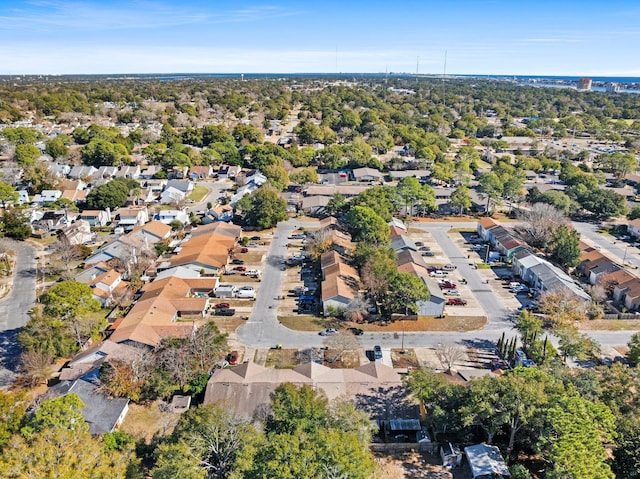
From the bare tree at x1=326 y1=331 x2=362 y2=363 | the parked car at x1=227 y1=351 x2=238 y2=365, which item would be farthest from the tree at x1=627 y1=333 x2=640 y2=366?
the parked car at x1=227 y1=351 x2=238 y2=365

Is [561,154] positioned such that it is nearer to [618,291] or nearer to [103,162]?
[618,291]

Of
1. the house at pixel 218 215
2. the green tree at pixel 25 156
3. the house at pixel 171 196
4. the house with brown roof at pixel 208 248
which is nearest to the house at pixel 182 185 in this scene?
the house at pixel 171 196

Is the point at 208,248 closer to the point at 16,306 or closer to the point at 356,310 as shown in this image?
the point at 16,306

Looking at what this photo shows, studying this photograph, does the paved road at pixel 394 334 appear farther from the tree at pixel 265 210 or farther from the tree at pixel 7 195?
the tree at pixel 7 195

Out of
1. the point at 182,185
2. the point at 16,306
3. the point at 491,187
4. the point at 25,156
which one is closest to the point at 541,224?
the point at 491,187

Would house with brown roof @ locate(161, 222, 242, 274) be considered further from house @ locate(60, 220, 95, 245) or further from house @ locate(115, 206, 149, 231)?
house @ locate(60, 220, 95, 245)

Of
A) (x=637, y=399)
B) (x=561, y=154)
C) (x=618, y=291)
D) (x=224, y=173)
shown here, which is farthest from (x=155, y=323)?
(x=561, y=154)
